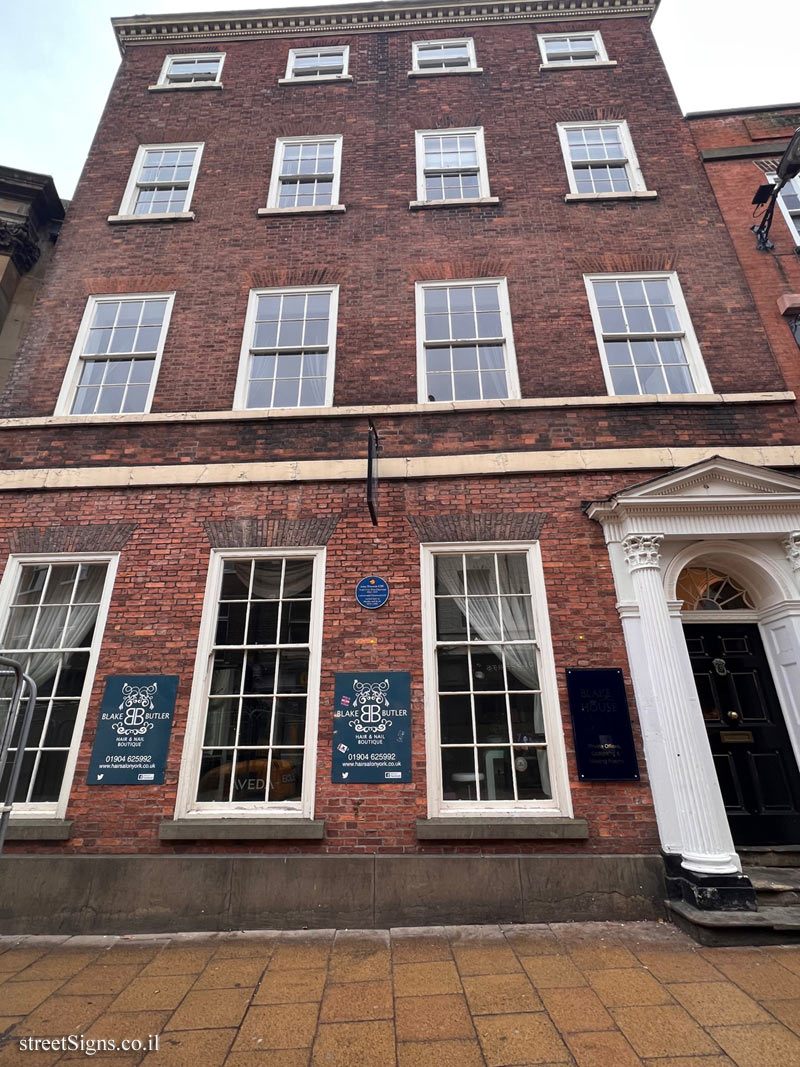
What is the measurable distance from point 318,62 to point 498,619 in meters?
12.4

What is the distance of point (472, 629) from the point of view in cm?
612

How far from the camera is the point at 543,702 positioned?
5.77 m

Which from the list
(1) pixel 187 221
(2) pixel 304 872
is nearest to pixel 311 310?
(1) pixel 187 221

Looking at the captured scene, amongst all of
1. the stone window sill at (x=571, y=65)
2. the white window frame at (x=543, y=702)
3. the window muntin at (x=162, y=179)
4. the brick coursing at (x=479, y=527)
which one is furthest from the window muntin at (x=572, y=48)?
the white window frame at (x=543, y=702)

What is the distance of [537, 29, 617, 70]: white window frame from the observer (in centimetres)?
1041

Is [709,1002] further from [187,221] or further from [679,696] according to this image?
[187,221]

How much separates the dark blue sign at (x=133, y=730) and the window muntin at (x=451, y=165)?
8595mm

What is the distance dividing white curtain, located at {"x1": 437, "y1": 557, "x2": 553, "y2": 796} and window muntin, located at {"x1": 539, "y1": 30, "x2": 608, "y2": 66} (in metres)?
11.2

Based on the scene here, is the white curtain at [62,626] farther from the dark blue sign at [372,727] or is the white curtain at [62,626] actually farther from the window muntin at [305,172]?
the window muntin at [305,172]

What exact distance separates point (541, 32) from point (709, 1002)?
15756mm

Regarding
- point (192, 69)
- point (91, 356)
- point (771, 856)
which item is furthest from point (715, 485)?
point (192, 69)

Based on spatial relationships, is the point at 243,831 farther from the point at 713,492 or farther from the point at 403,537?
the point at 713,492

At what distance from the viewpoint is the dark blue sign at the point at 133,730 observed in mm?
5551

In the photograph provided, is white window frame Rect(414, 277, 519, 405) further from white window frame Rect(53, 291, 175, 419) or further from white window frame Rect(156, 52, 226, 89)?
white window frame Rect(156, 52, 226, 89)
